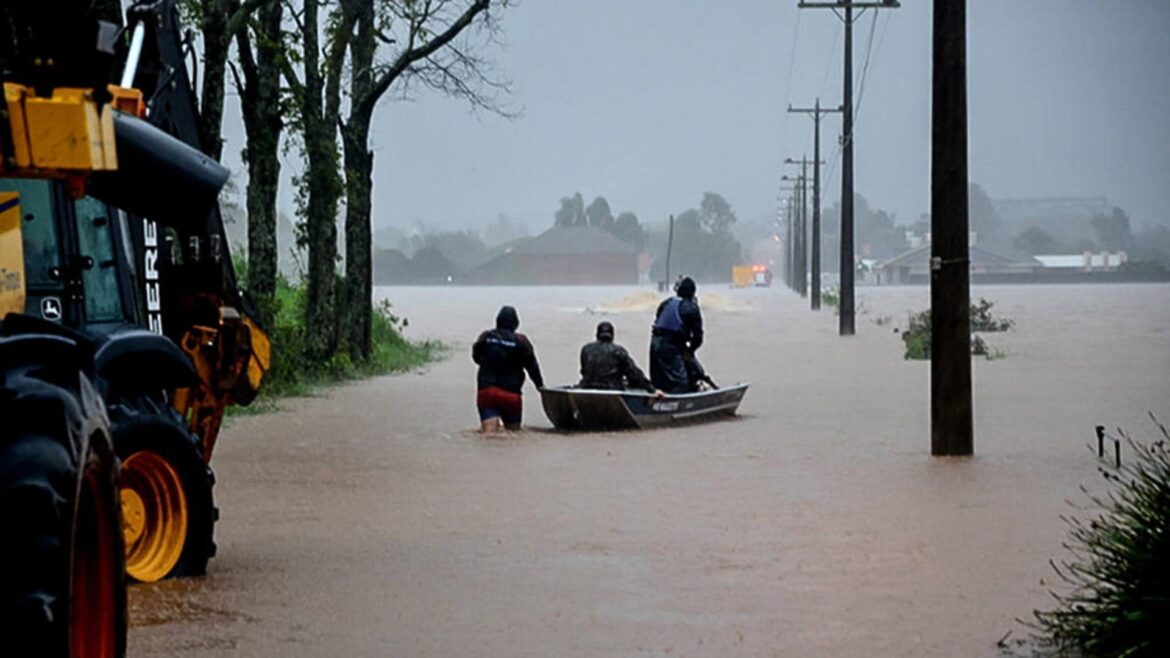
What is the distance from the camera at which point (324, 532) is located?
14.1 meters

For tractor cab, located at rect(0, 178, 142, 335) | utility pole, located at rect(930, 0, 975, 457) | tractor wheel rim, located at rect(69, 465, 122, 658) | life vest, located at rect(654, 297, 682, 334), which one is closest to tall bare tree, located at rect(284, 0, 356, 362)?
life vest, located at rect(654, 297, 682, 334)

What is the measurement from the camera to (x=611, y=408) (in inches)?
878

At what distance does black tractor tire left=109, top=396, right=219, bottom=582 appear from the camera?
10.1 metres

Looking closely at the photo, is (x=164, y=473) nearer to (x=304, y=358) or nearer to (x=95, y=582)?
(x=95, y=582)

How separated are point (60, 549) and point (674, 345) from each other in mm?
19096

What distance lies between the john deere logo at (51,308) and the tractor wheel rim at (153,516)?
0.84 metres

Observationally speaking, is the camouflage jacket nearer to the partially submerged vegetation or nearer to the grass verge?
the grass verge

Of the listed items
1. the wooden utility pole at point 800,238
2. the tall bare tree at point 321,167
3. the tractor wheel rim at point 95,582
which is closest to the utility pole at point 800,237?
the wooden utility pole at point 800,238

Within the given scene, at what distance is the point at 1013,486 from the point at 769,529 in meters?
3.45

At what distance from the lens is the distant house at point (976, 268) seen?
185m

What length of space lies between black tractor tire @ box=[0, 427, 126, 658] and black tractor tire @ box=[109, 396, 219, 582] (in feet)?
13.0

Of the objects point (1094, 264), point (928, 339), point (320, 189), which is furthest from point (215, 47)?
point (1094, 264)

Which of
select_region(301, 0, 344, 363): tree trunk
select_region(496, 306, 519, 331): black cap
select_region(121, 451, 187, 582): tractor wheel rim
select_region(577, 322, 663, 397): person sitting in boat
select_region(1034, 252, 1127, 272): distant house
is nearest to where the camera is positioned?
select_region(121, 451, 187, 582): tractor wheel rim

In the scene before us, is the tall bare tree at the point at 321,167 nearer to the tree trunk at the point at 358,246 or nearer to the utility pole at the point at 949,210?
the tree trunk at the point at 358,246
